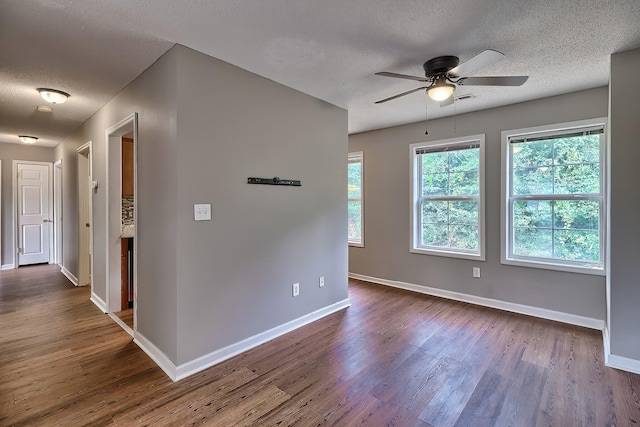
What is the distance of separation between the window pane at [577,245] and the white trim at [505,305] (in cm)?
62

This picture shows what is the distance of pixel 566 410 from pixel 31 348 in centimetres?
415

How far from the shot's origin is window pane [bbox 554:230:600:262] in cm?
315

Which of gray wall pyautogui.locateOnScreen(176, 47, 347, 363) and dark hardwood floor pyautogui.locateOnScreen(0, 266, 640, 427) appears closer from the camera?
dark hardwood floor pyautogui.locateOnScreen(0, 266, 640, 427)

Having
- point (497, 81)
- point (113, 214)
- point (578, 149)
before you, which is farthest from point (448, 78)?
point (113, 214)

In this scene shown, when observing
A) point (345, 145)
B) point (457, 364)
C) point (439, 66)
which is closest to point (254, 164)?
point (345, 145)

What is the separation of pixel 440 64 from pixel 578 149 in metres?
2.02

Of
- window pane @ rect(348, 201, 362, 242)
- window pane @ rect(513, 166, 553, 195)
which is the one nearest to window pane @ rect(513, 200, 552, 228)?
window pane @ rect(513, 166, 553, 195)

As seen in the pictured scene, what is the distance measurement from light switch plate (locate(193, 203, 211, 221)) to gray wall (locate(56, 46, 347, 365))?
47mm

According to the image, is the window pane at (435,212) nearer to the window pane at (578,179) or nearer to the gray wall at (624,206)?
the window pane at (578,179)

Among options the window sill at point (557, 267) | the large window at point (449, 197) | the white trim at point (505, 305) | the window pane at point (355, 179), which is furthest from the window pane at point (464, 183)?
the window pane at point (355, 179)

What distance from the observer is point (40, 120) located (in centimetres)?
412

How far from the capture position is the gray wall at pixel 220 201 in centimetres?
226

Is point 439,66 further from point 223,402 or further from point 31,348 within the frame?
point 31,348

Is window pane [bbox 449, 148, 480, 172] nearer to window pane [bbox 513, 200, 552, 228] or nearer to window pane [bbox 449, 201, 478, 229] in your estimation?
window pane [bbox 449, 201, 478, 229]
